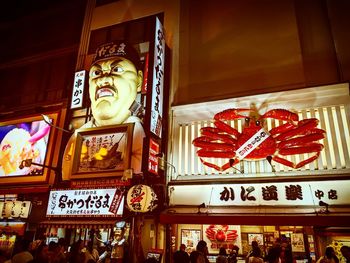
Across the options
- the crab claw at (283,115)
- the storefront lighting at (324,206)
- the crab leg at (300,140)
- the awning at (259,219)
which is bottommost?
the awning at (259,219)

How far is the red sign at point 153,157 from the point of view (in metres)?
10.9

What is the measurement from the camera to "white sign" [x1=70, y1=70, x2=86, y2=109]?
14052 millimetres

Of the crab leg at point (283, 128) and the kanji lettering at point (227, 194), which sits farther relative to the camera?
the kanji lettering at point (227, 194)

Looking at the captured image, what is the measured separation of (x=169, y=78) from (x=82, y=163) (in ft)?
18.6

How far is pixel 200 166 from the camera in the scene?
38.0 ft

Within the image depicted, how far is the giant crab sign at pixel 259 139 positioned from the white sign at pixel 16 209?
8.87 m

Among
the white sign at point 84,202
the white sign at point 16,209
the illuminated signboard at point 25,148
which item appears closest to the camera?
the white sign at point 84,202

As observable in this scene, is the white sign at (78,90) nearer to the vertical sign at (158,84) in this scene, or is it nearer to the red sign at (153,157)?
the vertical sign at (158,84)

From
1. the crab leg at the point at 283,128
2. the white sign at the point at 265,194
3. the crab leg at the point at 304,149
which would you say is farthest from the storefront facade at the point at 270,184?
the crab leg at the point at 283,128

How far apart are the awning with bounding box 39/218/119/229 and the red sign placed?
2366 millimetres

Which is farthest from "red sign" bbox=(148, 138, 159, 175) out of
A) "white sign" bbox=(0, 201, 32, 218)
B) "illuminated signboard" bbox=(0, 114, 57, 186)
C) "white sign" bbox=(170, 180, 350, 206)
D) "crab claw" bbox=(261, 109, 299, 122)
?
"white sign" bbox=(0, 201, 32, 218)

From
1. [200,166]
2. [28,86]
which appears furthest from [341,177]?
[28,86]

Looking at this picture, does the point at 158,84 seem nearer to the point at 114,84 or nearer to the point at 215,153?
the point at 114,84

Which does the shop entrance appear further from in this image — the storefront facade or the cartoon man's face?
the cartoon man's face
